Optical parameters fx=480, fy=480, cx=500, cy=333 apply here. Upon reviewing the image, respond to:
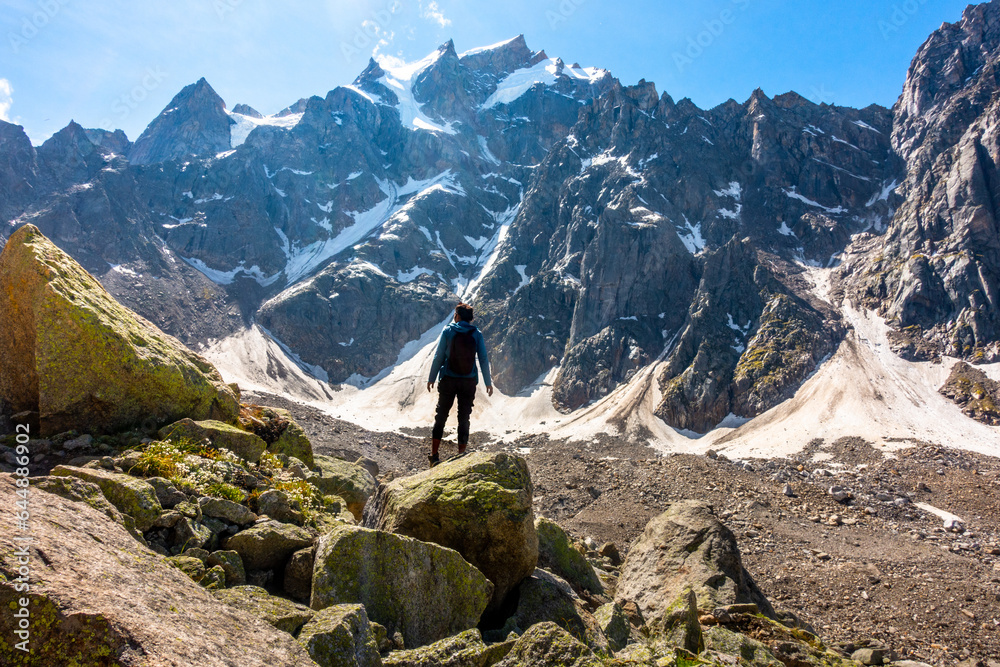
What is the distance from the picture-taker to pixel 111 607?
9.54 ft

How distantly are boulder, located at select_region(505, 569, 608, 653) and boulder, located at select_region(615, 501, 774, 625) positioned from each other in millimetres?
3633

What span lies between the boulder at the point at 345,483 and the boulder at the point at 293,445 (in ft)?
1.11

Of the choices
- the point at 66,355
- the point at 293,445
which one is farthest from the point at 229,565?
the point at 293,445

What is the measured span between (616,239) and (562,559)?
109517 mm

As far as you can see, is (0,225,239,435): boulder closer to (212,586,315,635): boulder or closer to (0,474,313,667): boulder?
(0,474,313,667): boulder

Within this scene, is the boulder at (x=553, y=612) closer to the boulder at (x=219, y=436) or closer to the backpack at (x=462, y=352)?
the backpack at (x=462, y=352)

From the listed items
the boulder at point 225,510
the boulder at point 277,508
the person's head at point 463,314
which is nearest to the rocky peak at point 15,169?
the person's head at point 463,314

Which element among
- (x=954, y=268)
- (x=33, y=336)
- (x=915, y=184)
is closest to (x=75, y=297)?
(x=33, y=336)

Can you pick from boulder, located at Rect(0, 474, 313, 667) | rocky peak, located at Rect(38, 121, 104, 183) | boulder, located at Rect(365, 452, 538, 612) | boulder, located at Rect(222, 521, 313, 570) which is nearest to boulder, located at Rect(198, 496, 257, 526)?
boulder, located at Rect(222, 521, 313, 570)

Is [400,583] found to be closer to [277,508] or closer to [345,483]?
[277,508]

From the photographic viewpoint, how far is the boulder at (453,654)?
4387 millimetres

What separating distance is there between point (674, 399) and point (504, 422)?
101 ft

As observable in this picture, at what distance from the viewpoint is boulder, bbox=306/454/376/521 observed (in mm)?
11180

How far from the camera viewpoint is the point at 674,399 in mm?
78625
